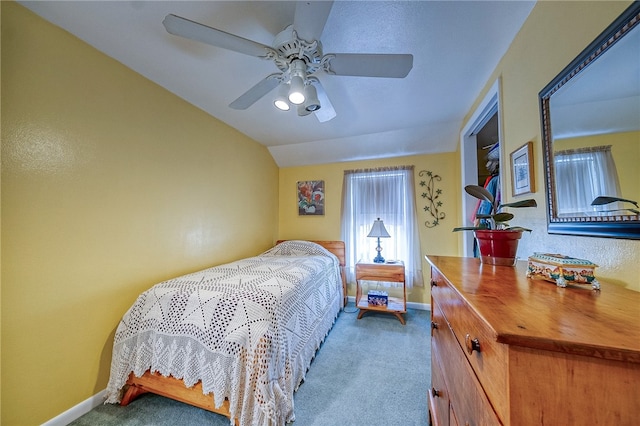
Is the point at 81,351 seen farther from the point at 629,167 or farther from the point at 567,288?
the point at 629,167

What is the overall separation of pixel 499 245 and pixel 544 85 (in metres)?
0.82

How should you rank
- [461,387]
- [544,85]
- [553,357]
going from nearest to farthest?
[553,357], [461,387], [544,85]

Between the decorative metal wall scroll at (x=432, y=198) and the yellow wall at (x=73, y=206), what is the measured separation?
9.35 ft

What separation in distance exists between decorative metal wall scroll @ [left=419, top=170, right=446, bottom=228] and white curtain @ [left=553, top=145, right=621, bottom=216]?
2.07 metres

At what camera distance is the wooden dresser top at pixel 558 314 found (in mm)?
362

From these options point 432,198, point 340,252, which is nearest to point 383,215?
point 432,198

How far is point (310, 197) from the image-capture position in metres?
3.53

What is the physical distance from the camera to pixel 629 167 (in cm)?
64

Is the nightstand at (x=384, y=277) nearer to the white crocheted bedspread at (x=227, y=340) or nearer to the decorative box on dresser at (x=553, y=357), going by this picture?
the white crocheted bedspread at (x=227, y=340)

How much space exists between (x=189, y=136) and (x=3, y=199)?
1.29 metres

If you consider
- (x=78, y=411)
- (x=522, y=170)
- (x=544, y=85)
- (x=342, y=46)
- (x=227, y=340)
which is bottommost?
(x=78, y=411)

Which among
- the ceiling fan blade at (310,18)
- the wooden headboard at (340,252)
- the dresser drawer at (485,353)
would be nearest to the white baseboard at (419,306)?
the wooden headboard at (340,252)

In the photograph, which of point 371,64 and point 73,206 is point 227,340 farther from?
point 371,64

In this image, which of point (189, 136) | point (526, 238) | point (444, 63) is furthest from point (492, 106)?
point (189, 136)
